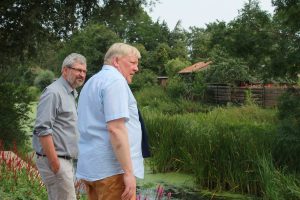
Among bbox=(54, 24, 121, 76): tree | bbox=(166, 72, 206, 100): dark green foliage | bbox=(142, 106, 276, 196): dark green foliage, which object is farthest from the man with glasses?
bbox=(54, 24, 121, 76): tree

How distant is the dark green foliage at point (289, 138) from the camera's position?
8836 mm

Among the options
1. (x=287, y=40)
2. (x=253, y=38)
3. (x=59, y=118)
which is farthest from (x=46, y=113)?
(x=253, y=38)

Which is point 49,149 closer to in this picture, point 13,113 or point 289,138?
point 289,138

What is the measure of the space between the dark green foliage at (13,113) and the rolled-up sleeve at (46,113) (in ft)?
26.5

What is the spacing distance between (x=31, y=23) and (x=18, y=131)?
292cm

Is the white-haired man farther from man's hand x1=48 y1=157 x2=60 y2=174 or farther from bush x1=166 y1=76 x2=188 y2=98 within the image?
bush x1=166 y1=76 x2=188 y2=98

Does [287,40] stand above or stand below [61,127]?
above

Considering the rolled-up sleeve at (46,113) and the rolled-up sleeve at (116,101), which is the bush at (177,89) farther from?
the rolled-up sleeve at (116,101)

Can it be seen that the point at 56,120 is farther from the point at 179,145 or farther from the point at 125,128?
the point at 179,145

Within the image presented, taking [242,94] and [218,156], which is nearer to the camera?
[218,156]

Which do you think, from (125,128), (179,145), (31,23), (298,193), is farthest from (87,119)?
(31,23)

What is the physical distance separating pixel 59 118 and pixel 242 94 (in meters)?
23.6

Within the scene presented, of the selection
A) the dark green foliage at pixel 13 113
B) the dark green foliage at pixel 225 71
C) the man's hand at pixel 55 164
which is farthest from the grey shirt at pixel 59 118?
the dark green foliage at pixel 225 71

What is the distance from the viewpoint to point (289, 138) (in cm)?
914
